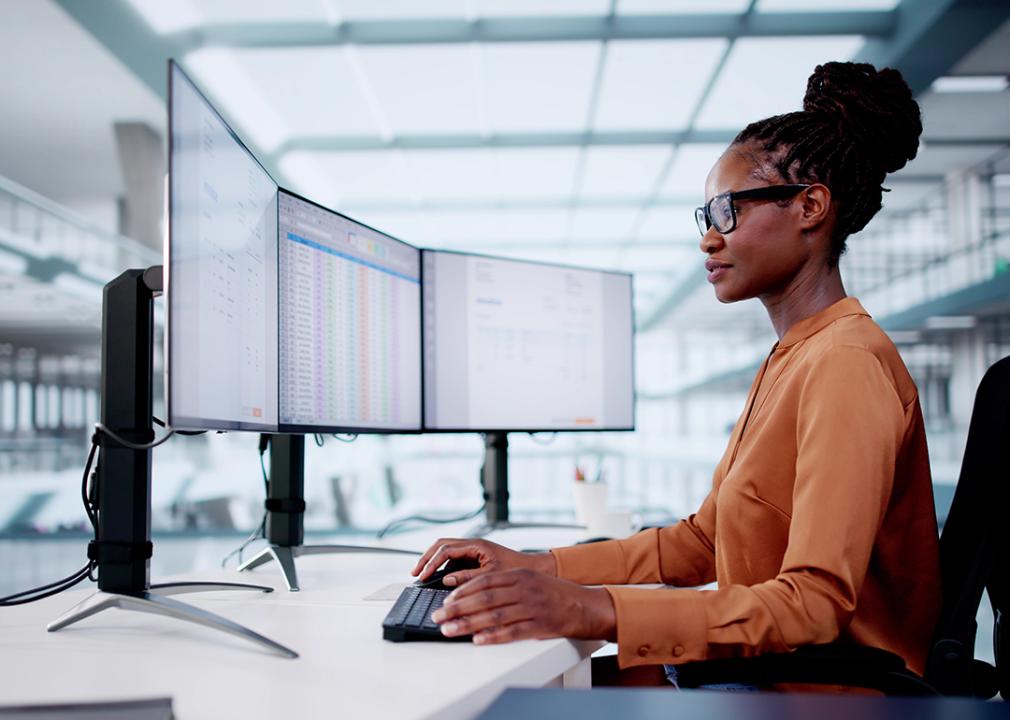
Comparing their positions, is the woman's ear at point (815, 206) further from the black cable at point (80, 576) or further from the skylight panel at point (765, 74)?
the skylight panel at point (765, 74)

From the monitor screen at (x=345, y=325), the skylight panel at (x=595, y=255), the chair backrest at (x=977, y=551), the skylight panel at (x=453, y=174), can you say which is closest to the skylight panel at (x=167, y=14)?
the skylight panel at (x=453, y=174)

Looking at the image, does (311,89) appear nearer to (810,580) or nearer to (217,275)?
(217,275)

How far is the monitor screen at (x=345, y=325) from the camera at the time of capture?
3.88 ft

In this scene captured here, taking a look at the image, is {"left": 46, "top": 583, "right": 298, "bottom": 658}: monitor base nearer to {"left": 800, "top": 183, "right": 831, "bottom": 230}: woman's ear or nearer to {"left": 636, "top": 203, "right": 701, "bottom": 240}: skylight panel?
{"left": 800, "top": 183, "right": 831, "bottom": 230}: woman's ear

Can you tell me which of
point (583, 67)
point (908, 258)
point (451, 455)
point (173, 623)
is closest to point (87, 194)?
point (451, 455)

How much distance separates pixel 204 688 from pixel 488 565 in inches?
17.6

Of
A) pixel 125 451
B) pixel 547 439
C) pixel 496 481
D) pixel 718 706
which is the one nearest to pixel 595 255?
pixel 547 439

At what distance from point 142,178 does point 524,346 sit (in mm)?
4235

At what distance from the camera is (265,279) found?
3.53 ft

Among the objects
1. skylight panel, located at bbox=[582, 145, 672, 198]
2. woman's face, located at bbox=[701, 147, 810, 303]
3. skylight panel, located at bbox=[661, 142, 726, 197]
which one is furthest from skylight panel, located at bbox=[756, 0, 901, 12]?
woman's face, located at bbox=[701, 147, 810, 303]

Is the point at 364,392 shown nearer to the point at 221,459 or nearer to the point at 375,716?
the point at 375,716

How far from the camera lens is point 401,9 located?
3643mm

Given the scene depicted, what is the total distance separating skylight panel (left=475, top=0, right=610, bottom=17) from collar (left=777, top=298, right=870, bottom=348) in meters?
3.00

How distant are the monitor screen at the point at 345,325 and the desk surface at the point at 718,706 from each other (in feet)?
2.52
